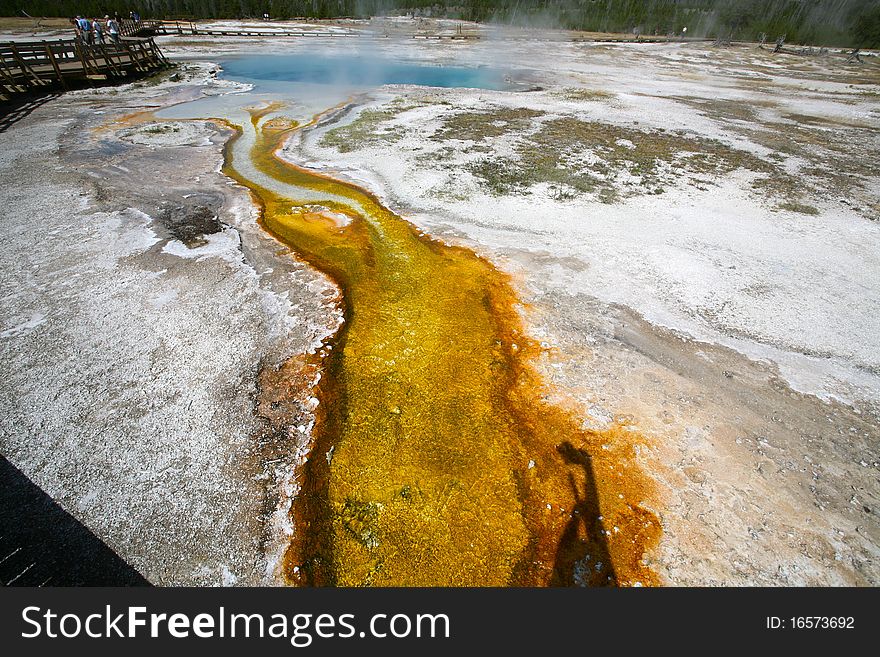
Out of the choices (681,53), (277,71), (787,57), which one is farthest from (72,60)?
(787,57)

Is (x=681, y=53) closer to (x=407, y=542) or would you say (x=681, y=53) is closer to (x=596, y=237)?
(x=596, y=237)

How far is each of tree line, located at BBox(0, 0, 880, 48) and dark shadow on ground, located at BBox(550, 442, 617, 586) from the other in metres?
72.8

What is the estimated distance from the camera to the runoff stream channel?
3.00m

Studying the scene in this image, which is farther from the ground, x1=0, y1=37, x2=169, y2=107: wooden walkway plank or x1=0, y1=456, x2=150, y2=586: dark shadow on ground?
x1=0, y1=37, x2=169, y2=107: wooden walkway plank

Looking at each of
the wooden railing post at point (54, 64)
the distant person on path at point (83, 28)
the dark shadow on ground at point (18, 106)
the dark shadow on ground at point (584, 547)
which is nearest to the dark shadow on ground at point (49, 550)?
the dark shadow on ground at point (584, 547)

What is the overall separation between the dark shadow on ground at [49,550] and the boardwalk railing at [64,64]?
19.8 meters

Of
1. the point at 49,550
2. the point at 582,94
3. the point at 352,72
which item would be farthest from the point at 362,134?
the point at 352,72

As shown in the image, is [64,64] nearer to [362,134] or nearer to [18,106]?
[18,106]

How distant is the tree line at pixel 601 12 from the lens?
51.3m

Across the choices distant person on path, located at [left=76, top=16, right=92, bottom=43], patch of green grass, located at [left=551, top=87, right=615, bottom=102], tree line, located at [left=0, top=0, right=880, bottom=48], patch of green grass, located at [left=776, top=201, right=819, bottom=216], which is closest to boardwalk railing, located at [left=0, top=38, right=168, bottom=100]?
distant person on path, located at [left=76, top=16, right=92, bottom=43]

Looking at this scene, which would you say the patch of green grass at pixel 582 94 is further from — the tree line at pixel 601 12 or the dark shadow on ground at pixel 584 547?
the tree line at pixel 601 12

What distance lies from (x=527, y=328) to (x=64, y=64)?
2509 cm

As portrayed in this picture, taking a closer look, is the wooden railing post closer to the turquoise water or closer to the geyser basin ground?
the turquoise water

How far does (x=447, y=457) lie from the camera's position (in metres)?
3.69
